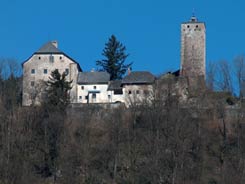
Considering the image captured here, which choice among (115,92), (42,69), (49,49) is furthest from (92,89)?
(49,49)

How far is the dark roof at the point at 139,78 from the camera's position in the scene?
7181cm

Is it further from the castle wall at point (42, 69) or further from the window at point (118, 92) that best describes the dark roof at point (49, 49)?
the window at point (118, 92)

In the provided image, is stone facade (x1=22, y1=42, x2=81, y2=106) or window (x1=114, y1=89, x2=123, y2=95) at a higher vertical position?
stone facade (x1=22, y1=42, x2=81, y2=106)

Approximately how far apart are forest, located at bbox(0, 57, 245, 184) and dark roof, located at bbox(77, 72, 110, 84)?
237 inches

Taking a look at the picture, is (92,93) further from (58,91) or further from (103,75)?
(58,91)

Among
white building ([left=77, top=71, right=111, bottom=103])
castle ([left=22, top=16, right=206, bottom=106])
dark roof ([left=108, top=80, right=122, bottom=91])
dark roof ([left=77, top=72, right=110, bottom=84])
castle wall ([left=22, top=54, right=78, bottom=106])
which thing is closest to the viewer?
castle ([left=22, top=16, right=206, bottom=106])

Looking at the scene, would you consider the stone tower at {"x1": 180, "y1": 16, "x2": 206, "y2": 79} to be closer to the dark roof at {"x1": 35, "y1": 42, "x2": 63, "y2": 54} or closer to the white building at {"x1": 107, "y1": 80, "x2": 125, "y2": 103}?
the white building at {"x1": 107, "y1": 80, "x2": 125, "y2": 103}

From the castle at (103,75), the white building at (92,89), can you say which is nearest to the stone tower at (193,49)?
the castle at (103,75)

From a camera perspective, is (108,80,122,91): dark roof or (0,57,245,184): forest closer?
(0,57,245,184): forest

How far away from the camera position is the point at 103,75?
74.1 meters

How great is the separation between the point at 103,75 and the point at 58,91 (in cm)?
890

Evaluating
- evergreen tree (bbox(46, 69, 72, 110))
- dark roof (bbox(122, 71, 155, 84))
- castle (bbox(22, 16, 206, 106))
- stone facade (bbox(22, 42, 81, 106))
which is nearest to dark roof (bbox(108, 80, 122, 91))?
castle (bbox(22, 16, 206, 106))

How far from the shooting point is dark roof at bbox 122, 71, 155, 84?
71.8 m

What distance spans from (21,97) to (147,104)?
1044 cm
